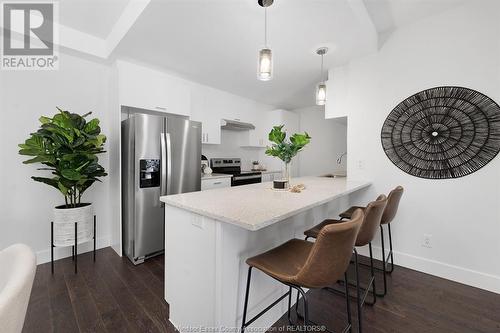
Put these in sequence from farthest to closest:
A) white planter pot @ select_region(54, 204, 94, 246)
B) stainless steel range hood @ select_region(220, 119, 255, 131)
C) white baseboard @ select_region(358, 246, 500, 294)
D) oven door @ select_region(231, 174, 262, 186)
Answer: stainless steel range hood @ select_region(220, 119, 255, 131) < oven door @ select_region(231, 174, 262, 186) < white planter pot @ select_region(54, 204, 94, 246) < white baseboard @ select_region(358, 246, 500, 294)

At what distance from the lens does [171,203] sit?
151 cm

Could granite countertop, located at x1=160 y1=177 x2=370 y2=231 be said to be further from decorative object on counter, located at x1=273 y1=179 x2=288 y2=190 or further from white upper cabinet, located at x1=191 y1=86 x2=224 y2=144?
white upper cabinet, located at x1=191 y1=86 x2=224 y2=144

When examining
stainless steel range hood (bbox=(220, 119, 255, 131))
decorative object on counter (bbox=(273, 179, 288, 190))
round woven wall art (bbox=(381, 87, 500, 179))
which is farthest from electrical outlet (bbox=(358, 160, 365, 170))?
stainless steel range hood (bbox=(220, 119, 255, 131))

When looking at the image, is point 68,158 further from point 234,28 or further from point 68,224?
point 234,28

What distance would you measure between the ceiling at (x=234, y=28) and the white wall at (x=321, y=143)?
5.32 ft

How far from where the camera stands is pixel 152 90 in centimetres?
285

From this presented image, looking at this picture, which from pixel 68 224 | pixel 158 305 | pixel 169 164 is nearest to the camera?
pixel 158 305

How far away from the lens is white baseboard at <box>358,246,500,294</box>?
2.02 m

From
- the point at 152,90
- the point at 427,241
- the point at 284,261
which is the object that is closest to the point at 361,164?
the point at 427,241

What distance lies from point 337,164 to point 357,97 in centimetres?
173

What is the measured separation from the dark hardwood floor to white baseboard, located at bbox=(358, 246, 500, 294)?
0.24 feet

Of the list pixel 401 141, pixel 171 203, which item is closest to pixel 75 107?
pixel 171 203

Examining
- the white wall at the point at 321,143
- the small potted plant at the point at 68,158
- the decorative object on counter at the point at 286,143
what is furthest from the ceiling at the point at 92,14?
the white wall at the point at 321,143

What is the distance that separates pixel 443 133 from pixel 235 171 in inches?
123
